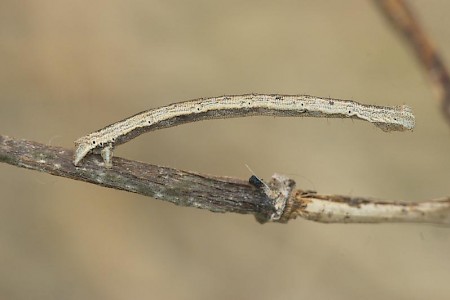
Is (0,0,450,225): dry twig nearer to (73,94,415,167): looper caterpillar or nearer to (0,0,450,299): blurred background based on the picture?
(73,94,415,167): looper caterpillar

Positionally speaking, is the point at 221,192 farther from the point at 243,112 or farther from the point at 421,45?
the point at 421,45

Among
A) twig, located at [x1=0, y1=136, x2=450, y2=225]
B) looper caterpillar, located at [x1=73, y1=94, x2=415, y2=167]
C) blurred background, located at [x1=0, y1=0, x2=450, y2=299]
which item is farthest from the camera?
blurred background, located at [x1=0, y1=0, x2=450, y2=299]

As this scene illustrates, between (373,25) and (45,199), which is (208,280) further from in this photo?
(373,25)

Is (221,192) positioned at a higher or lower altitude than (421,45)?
lower

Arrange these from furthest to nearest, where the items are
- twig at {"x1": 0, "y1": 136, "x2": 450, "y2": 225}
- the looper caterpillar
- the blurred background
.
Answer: the blurred background → the looper caterpillar → twig at {"x1": 0, "y1": 136, "x2": 450, "y2": 225}

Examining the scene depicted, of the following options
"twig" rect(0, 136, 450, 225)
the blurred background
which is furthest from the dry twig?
the blurred background

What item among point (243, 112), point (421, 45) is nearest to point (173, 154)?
point (243, 112)

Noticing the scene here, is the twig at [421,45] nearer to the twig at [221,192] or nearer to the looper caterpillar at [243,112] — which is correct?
the looper caterpillar at [243,112]
